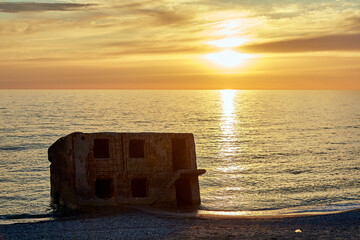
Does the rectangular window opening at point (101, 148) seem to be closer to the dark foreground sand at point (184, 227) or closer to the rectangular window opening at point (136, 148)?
the rectangular window opening at point (136, 148)

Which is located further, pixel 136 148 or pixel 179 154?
pixel 179 154

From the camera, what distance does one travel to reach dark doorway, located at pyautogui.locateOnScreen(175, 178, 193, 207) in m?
28.2

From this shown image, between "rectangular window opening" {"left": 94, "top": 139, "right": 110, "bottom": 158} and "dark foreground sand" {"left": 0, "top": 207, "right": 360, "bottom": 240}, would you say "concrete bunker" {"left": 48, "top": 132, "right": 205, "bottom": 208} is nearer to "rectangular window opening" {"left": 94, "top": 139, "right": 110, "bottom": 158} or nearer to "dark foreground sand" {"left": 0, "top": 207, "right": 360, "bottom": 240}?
"rectangular window opening" {"left": 94, "top": 139, "right": 110, "bottom": 158}

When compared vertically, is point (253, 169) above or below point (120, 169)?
below

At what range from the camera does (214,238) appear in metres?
20.3

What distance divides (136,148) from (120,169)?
79.4 inches

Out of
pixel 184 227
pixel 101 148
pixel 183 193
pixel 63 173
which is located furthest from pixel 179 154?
pixel 63 173

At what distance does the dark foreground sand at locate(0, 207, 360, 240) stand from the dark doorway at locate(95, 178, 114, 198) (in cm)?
207

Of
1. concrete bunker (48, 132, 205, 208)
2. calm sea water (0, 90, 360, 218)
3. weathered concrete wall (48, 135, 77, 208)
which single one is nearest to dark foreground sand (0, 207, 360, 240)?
concrete bunker (48, 132, 205, 208)

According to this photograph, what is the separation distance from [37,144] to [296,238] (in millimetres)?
42072

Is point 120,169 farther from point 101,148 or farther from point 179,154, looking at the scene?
point 179,154

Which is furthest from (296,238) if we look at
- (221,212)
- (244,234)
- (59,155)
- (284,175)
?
(284,175)

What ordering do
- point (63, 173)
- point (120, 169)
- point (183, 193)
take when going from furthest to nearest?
1. point (183, 193)
2. point (63, 173)
3. point (120, 169)

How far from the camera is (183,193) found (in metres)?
28.9
